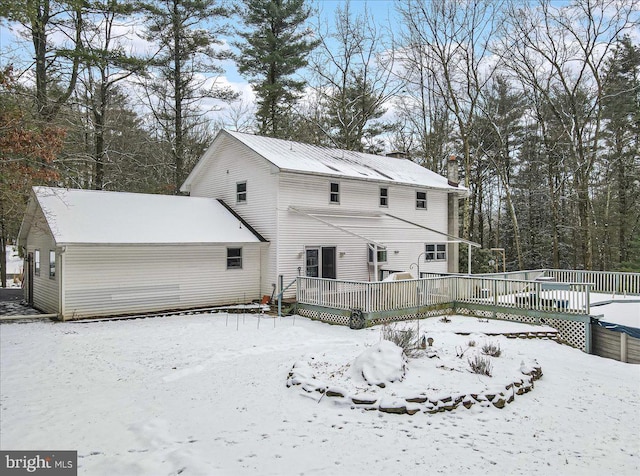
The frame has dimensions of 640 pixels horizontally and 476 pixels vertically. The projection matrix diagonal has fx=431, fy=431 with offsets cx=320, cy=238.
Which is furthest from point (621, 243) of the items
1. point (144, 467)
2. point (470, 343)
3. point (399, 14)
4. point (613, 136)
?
point (144, 467)

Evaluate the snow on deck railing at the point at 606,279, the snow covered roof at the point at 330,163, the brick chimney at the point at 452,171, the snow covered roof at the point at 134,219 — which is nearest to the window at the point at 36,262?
the snow covered roof at the point at 134,219

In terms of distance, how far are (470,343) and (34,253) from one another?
14837 mm

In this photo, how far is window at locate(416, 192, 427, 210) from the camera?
66.4 ft

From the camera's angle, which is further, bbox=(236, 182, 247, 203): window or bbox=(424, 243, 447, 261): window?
bbox=(424, 243, 447, 261): window

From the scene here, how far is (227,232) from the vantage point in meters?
15.3

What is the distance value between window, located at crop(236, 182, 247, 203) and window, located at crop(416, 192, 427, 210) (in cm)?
821

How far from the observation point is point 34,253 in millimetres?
15391

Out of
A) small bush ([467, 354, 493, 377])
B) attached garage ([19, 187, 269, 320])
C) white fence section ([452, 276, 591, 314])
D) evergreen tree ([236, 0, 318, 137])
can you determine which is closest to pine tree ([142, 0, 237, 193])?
evergreen tree ([236, 0, 318, 137])

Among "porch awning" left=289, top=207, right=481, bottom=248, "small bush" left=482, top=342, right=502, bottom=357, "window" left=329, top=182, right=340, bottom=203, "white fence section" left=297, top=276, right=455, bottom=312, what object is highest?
"window" left=329, top=182, right=340, bottom=203

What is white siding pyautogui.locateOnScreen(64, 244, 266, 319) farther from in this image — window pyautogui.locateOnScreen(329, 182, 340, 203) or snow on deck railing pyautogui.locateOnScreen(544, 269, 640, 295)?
snow on deck railing pyautogui.locateOnScreen(544, 269, 640, 295)

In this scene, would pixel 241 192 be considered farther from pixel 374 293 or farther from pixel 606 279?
pixel 606 279

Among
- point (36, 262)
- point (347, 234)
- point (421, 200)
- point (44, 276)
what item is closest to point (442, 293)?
point (347, 234)

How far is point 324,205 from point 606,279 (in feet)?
36.4

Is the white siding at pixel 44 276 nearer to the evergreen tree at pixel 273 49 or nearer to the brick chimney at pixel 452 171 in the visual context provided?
the evergreen tree at pixel 273 49
